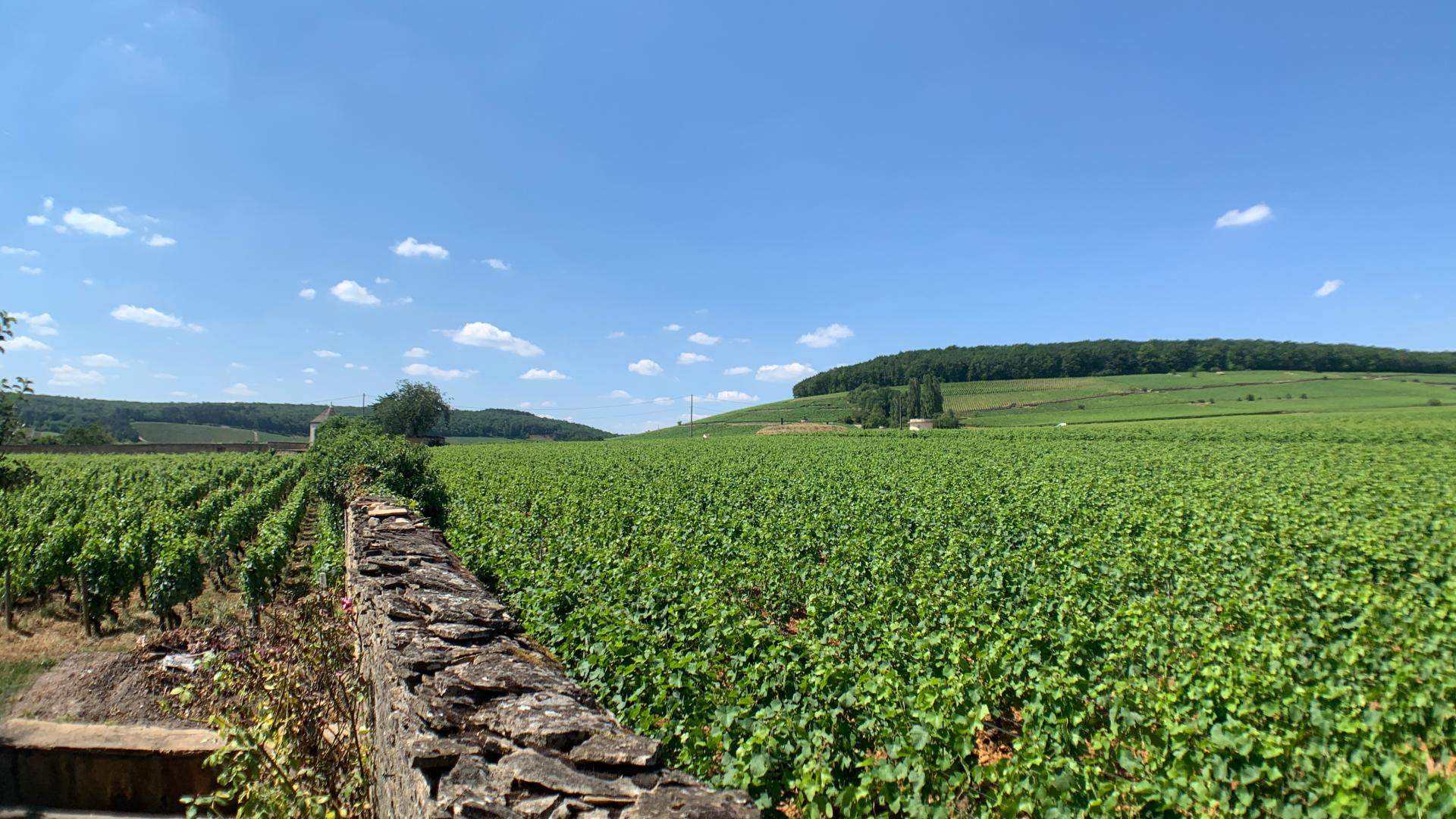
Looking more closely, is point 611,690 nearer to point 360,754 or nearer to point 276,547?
point 360,754

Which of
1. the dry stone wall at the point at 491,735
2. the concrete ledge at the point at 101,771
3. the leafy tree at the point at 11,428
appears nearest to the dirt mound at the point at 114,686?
the concrete ledge at the point at 101,771

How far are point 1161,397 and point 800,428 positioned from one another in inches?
1672

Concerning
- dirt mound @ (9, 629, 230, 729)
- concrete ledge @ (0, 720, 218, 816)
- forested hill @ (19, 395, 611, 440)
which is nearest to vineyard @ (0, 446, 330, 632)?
dirt mound @ (9, 629, 230, 729)

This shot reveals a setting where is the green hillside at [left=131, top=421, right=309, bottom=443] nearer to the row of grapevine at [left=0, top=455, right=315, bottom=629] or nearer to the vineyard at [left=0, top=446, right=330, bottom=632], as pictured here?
the row of grapevine at [left=0, top=455, right=315, bottom=629]

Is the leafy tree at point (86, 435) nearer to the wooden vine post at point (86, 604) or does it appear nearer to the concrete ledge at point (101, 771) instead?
the wooden vine post at point (86, 604)

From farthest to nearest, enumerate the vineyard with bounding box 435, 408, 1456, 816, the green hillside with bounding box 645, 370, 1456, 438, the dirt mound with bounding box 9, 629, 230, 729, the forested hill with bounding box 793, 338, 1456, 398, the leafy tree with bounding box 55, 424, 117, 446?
the forested hill with bounding box 793, 338, 1456, 398 → the leafy tree with bounding box 55, 424, 117, 446 → the green hillside with bounding box 645, 370, 1456, 438 → the dirt mound with bounding box 9, 629, 230, 729 → the vineyard with bounding box 435, 408, 1456, 816

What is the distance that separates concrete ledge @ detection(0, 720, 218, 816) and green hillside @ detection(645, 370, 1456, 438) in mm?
70800

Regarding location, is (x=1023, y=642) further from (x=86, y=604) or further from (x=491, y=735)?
(x=86, y=604)

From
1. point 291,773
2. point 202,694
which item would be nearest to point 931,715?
point 291,773

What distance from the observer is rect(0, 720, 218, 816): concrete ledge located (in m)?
5.58

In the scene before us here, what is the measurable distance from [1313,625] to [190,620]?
15349mm

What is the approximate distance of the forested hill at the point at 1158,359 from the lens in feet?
323

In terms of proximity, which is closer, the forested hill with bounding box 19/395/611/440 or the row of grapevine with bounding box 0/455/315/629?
the row of grapevine with bounding box 0/455/315/629

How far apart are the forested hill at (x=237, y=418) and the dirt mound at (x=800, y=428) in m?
40.7
